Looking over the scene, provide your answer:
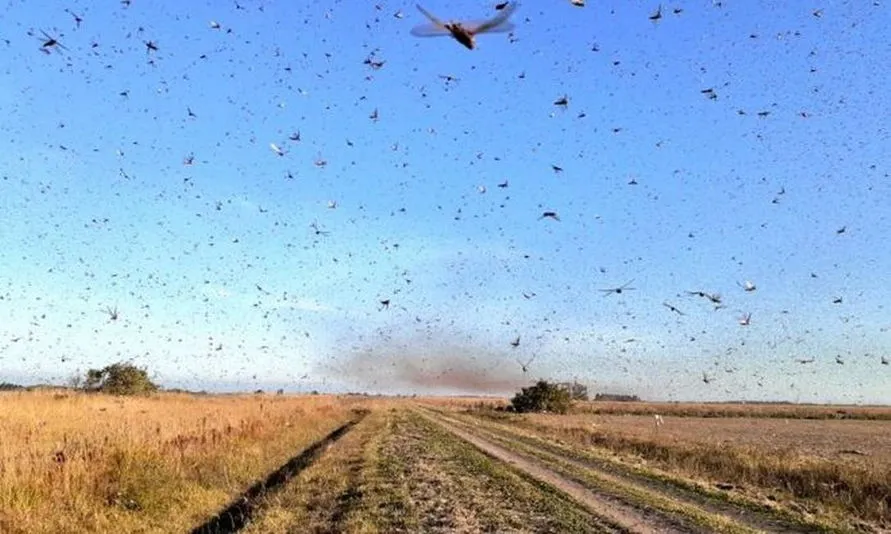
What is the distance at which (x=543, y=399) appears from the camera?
103 meters

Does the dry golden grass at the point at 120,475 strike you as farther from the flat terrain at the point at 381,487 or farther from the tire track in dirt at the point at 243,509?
the tire track in dirt at the point at 243,509

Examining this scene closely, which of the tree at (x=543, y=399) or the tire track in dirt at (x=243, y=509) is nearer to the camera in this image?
the tire track in dirt at (x=243, y=509)

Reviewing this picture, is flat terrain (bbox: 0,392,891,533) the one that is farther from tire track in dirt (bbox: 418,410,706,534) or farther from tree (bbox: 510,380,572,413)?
tree (bbox: 510,380,572,413)

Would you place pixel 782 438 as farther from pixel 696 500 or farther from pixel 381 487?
pixel 381 487

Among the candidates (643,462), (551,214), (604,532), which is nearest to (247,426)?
(643,462)

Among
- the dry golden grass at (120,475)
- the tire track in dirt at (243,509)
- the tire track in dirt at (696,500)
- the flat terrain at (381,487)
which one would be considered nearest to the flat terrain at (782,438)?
the flat terrain at (381,487)

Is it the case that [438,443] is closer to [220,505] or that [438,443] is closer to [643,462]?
[643,462]

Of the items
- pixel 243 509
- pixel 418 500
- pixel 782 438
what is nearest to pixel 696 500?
pixel 418 500

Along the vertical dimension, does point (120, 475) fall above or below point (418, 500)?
above

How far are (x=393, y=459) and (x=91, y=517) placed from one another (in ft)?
39.9

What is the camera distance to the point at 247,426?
3119 cm

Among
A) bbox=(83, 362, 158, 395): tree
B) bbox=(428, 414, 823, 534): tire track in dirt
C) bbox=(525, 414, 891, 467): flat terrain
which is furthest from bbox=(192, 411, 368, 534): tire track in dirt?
bbox=(83, 362, 158, 395): tree

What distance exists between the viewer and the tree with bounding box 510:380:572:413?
103 meters

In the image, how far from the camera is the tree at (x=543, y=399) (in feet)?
337
